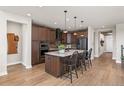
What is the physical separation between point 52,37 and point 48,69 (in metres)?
3.54

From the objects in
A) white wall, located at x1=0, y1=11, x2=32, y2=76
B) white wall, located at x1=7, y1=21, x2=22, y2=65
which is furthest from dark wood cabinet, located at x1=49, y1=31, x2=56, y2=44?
white wall, located at x1=0, y1=11, x2=32, y2=76

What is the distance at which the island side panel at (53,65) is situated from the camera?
370 centimetres

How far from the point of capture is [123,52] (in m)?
6.31

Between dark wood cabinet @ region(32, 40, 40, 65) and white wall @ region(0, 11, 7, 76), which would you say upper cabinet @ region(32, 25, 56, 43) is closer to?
dark wood cabinet @ region(32, 40, 40, 65)

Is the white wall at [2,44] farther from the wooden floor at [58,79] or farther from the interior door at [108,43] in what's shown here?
the interior door at [108,43]

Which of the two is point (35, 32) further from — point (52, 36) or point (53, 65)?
point (53, 65)

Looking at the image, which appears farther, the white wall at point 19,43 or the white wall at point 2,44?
the white wall at point 19,43

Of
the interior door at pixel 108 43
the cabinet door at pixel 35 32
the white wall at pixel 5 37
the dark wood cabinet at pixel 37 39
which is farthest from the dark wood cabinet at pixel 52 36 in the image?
the interior door at pixel 108 43

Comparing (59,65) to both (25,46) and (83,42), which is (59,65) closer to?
(25,46)

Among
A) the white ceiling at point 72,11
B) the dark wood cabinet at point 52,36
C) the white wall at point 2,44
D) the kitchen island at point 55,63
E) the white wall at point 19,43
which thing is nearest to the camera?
the white ceiling at point 72,11

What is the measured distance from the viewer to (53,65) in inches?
154

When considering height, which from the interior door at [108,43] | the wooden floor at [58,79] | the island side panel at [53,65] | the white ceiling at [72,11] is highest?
the white ceiling at [72,11]

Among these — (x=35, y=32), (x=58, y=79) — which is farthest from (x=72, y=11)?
(x=35, y=32)
